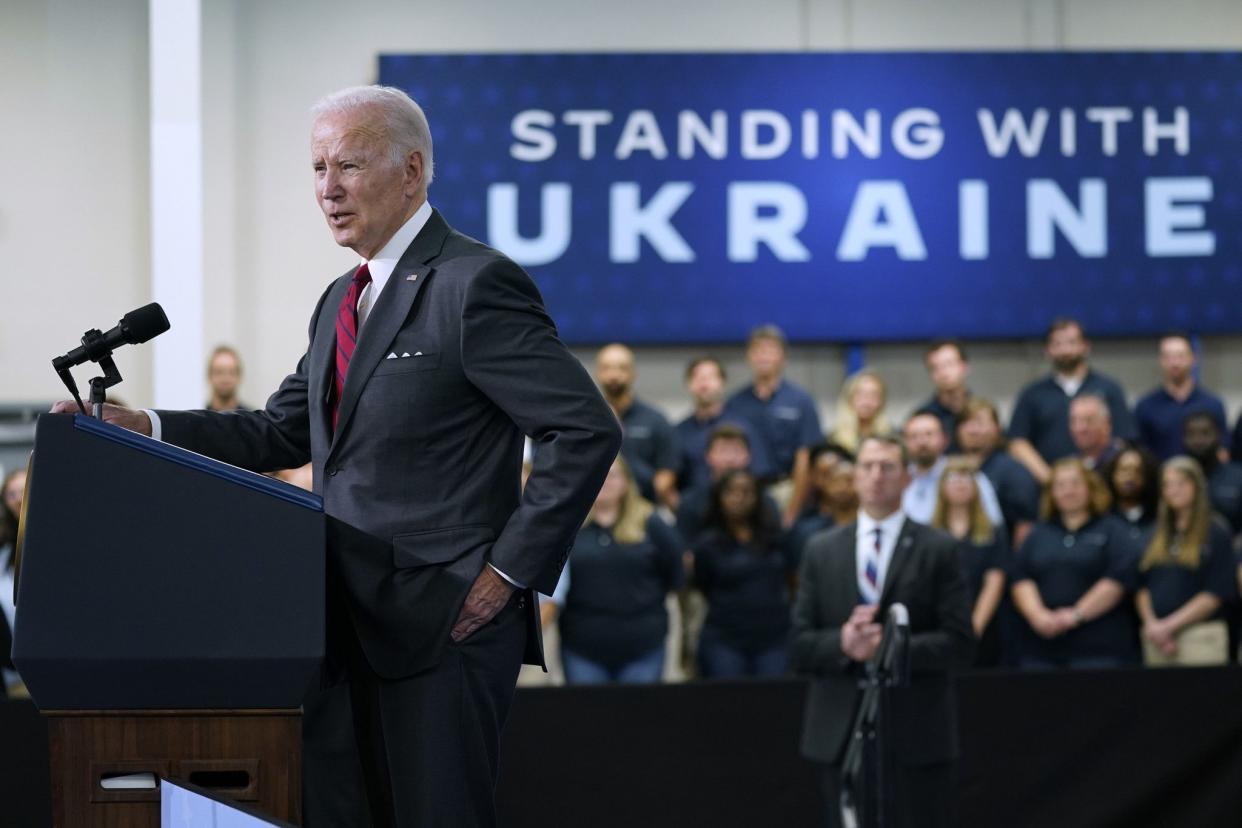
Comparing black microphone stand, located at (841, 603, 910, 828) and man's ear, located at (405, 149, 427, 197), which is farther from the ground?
man's ear, located at (405, 149, 427, 197)

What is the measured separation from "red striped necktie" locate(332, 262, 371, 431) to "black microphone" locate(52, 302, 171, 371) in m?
0.27

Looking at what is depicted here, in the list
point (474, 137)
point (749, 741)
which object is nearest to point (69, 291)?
point (474, 137)

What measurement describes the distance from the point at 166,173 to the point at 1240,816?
4.87 m

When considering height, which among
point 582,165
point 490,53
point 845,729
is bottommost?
point 845,729

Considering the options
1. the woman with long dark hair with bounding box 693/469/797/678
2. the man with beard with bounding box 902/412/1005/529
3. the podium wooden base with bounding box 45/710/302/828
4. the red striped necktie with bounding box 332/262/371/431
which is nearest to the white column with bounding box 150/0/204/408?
the woman with long dark hair with bounding box 693/469/797/678

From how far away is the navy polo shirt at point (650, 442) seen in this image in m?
7.05

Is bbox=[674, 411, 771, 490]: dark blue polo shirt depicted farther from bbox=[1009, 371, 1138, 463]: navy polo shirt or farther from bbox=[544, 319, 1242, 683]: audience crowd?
bbox=[1009, 371, 1138, 463]: navy polo shirt

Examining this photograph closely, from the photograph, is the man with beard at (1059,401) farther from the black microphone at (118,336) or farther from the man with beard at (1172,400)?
the black microphone at (118,336)

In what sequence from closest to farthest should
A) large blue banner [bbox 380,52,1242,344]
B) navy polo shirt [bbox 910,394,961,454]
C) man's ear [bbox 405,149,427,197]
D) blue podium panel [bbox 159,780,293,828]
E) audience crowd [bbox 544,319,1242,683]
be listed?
1. blue podium panel [bbox 159,780,293,828]
2. man's ear [bbox 405,149,427,197]
3. audience crowd [bbox 544,319,1242,683]
4. navy polo shirt [bbox 910,394,961,454]
5. large blue banner [bbox 380,52,1242,344]

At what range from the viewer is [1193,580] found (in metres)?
6.20

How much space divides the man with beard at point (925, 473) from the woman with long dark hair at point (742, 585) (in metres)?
0.83

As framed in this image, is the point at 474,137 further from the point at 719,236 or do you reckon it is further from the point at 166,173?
the point at 166,173

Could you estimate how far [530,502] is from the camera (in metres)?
2.23

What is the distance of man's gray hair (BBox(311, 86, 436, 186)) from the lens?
7.39 ft
